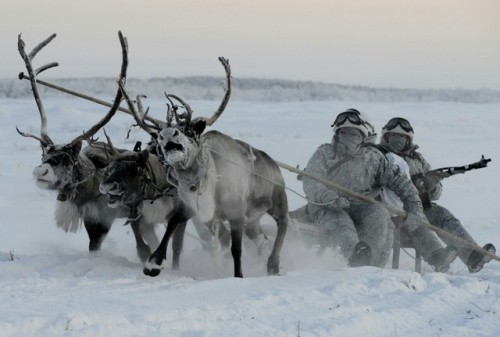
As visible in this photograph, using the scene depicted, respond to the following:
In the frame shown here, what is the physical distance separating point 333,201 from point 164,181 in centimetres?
189

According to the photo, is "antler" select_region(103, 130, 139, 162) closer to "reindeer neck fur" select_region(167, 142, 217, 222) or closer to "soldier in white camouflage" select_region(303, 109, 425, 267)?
"reindeer neck fur" select_region(167, 142, 217, 222)

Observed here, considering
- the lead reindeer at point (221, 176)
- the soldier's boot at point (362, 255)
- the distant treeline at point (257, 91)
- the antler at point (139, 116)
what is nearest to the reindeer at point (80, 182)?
the antler at point (139, 116)

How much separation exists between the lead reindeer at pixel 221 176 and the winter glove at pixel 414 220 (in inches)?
52.2

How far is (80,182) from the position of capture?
304 inches

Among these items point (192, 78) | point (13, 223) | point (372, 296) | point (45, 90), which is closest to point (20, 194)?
point (13, 223)

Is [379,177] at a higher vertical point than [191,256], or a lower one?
higher

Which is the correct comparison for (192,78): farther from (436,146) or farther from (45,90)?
(436,146)

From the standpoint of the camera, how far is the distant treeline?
43938mm

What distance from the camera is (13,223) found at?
11875mm

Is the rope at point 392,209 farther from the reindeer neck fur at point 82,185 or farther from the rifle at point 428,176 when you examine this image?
the reindeer neck fur at point 82,185

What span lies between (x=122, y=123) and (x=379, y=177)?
19.0 metres

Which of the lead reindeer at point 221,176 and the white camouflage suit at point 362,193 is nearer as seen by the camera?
the lead reindeer at point 221,176

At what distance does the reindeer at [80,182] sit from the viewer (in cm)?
762

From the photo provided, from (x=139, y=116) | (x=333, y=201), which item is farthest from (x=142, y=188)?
(x=333, y=201)
